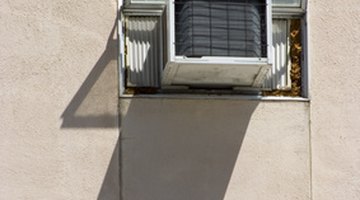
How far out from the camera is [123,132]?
618cm

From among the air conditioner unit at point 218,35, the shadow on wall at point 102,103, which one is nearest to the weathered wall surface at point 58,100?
the shadow on wall at point 102,103

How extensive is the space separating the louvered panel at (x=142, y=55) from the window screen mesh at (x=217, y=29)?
1.82 feet

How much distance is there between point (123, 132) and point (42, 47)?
853mm

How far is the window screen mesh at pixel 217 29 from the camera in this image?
5781 millimetres

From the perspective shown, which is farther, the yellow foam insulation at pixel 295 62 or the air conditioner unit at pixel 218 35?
the yellow foam insulation at pixel 295 62

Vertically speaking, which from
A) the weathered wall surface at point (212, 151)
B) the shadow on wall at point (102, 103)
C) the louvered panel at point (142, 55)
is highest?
the louvered panel at point (142, 55)

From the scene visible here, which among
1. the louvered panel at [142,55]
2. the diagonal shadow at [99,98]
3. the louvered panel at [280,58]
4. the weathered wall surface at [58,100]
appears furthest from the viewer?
the louvered panel at [280,58]

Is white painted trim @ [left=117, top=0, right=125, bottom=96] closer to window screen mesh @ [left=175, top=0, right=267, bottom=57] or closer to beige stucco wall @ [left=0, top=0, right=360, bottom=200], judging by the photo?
beige stucco wall @ [left=0, top=0, right=360, bottom=200]

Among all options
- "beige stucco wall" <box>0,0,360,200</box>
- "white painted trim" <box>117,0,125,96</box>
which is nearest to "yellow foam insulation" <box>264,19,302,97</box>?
"beige stucco wall" <box>0,0,360,200</box>

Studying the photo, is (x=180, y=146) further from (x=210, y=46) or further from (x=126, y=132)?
(x=210, y=46)

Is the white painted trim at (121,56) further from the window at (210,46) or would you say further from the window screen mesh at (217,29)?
the window screen mesh at (217,29)

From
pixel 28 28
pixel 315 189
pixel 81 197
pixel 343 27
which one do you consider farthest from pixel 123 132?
pixel 343 27

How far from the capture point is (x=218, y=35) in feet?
19.1

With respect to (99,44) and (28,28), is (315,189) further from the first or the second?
(28,28)
